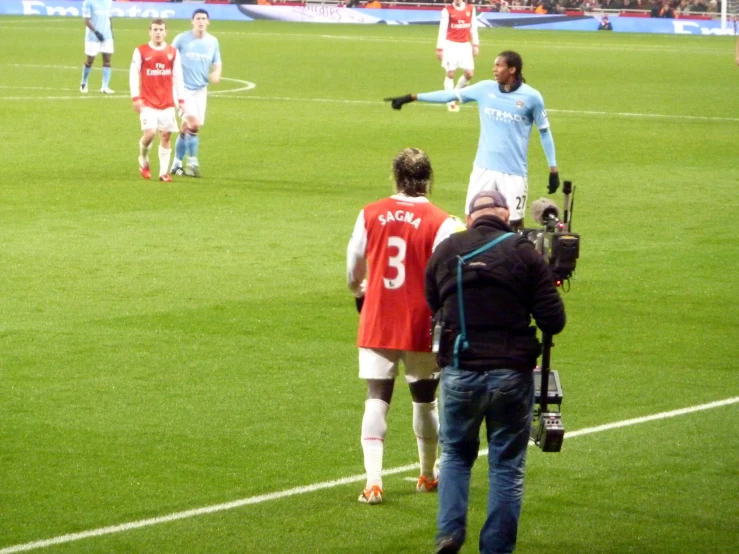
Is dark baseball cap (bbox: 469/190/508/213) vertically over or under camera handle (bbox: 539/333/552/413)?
over

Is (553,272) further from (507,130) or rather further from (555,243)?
(507,130)

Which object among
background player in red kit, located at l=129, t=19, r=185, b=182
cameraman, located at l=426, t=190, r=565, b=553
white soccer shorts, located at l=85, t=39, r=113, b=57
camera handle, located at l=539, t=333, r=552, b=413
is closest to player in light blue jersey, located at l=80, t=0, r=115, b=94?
white soccer shorts, located at l=85, t=39, r=113, b=57

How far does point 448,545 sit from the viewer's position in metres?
6.82

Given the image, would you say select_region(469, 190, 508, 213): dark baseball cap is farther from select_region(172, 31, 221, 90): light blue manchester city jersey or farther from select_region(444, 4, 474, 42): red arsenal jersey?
select_region(444, 4, 474, 42): red arsenal jersey

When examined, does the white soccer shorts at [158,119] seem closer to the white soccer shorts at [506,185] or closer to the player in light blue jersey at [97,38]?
the white soccer shorts at [506,185]

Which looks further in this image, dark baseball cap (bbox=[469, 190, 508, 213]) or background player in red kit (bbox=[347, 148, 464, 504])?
background player in red kit (bbox=[347, 148, 464, 504])

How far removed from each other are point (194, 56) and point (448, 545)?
15060 mm

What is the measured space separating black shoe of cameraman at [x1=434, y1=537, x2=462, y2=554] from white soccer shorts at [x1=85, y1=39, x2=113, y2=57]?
2702 centimetres

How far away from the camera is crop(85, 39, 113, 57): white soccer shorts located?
32.4 metres

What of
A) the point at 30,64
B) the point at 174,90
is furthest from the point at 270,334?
the point at 30,64

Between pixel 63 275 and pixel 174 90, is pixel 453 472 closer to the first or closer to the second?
pixel 63 275

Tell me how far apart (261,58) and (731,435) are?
34219 mm

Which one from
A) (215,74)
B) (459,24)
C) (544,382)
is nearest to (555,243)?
(544,382)

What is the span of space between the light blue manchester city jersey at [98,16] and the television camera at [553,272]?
88.1ft
